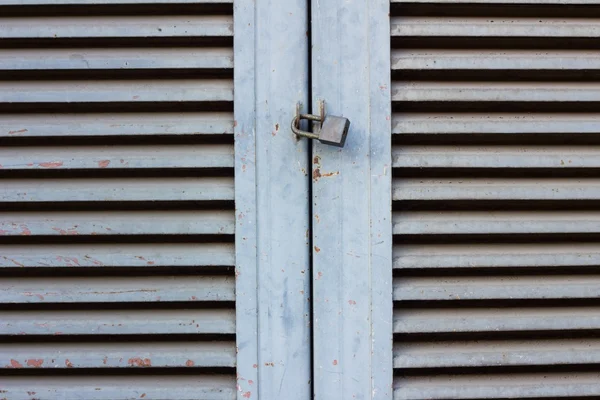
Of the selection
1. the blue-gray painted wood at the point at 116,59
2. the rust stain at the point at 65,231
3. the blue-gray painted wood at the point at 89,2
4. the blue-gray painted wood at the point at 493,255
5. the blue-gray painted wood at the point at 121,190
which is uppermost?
the blue-gray painted wood at the point at 89,2

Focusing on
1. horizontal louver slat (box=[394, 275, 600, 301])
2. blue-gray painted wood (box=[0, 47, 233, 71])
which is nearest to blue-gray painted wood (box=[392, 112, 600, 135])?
horizontal louver slat (box=[394, 275, 600, 301])

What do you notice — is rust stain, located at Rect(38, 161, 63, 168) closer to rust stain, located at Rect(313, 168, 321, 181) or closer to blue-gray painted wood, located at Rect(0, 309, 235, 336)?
blue-gray painted wood, located at Rect(0, 309, 235, 336)

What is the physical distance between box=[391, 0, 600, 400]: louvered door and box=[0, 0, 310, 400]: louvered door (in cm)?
29

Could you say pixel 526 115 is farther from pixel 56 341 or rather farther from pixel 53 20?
pixel 56 341

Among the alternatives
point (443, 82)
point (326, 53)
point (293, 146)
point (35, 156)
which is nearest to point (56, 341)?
point (35, 156)

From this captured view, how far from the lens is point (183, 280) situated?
4.07ft

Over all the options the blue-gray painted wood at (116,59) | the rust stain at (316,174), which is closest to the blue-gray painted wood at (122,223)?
the rust stain at (316,174)

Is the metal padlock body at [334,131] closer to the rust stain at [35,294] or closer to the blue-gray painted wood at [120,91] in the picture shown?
the blue-gray painted wood at [120,91]

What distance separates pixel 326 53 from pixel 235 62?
234 mm

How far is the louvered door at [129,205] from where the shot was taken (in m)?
1.23

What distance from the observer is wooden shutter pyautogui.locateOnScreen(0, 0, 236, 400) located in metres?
1.23

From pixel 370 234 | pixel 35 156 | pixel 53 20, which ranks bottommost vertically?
pixel 370 234

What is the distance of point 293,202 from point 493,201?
1.74 feet

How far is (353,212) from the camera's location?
4.00ft
